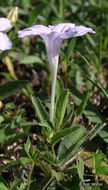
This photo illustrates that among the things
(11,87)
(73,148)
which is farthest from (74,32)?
(11,87)

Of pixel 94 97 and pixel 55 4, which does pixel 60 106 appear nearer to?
pixel 94 97

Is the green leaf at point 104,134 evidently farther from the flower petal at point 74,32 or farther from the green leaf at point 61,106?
the flower petal at point 74,32

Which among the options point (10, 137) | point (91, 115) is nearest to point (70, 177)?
point (10, 137)

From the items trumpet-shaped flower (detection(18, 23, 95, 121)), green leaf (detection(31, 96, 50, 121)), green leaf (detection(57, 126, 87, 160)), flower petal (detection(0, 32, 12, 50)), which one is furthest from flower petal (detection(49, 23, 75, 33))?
green leaf (detection(57, 126, 87, 160))

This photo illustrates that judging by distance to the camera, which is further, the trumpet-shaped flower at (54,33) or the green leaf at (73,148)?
the green leaf at (73,148)

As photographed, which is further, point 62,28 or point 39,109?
point 39,109

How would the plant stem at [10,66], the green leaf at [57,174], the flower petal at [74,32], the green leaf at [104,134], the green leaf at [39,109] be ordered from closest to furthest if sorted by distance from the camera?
the flower petal at [74,32] < the green leaf at [57,174] < the green leaf at [39,109] < the green leaf at [104,134] < the plant stem at [10,66]

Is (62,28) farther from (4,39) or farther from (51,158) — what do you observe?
(51,158)

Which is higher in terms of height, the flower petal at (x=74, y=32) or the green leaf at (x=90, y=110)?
the flower petal at (x=74, y=32)

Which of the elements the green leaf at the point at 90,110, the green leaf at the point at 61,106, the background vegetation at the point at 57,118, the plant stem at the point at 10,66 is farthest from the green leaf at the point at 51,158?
the plant stem at the point at 10,66
